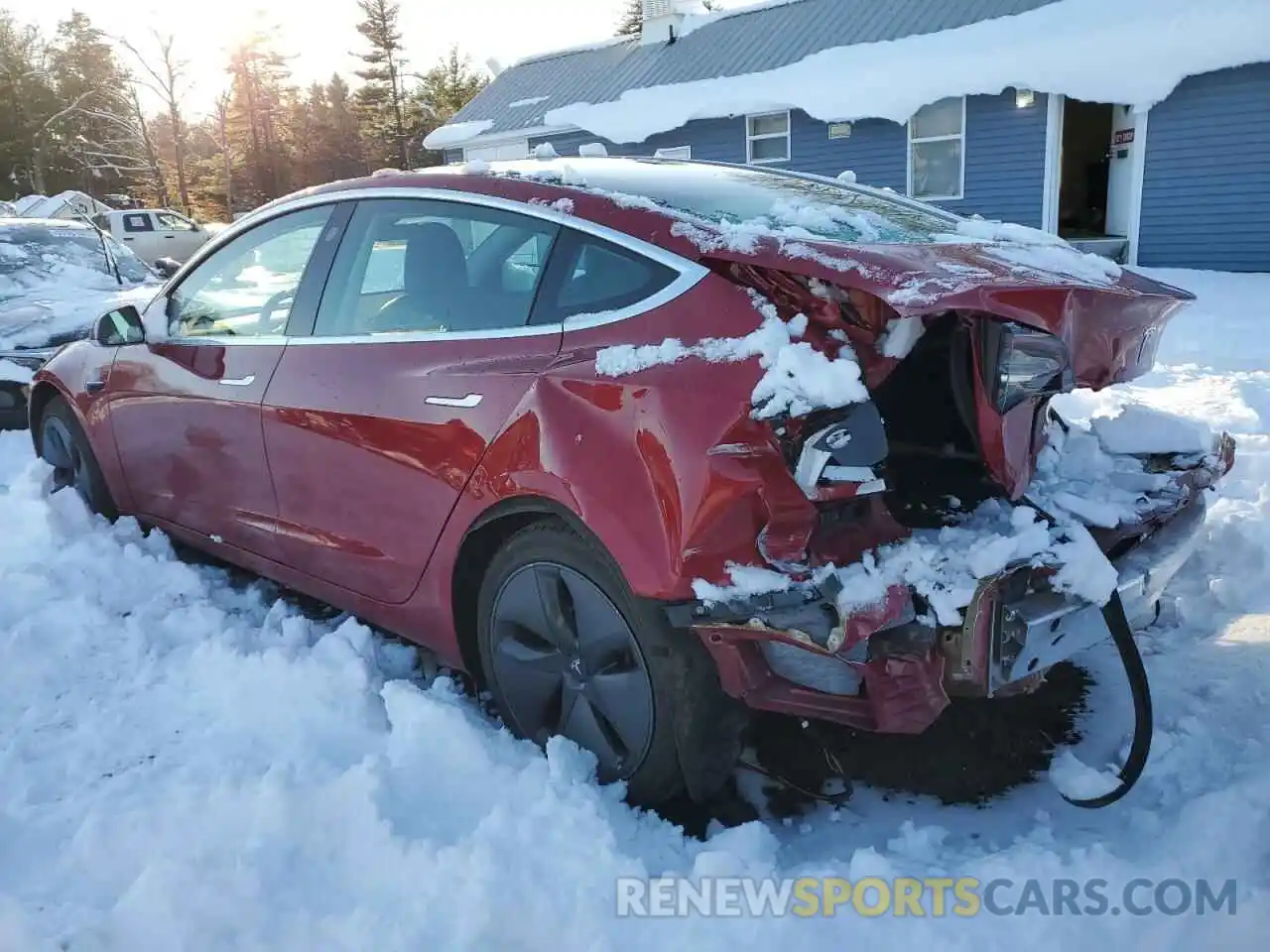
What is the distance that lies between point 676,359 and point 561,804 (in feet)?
3.66

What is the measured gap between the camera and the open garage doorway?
46.7 ft

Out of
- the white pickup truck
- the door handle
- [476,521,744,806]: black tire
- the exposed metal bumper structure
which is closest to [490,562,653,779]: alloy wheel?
[476,521,744,806]: black tire

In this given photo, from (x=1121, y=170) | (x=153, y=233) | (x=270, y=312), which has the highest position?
(x=270, y=312)

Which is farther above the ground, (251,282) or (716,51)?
(716,51)

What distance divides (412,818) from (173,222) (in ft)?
93.9

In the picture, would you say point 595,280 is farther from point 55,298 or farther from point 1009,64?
point 1009,64

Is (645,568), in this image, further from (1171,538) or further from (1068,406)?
(1068,406)

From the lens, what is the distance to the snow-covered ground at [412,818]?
2.12 metres

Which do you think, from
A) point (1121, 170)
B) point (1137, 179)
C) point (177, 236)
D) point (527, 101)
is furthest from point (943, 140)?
point (177, 236)

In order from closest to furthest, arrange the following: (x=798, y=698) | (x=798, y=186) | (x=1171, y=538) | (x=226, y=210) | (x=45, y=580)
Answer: (x=798, y=698), (x=1171, y=538), (x=798, y=186), (x=45, y=580), (x=226, y=210)

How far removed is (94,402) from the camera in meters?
4.39

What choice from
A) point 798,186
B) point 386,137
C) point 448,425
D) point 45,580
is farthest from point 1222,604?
point 386,137

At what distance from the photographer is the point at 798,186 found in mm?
3314

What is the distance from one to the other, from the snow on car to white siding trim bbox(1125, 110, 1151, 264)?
1223 cm
